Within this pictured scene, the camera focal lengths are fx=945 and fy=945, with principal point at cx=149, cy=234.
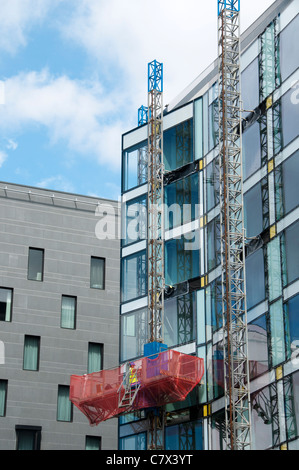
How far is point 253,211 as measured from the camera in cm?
5934

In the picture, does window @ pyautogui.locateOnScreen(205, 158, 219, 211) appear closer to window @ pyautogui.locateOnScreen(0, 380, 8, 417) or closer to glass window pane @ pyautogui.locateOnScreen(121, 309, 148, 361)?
glass window pane @ pyautogui.locateOnScreen(121, 309, 148, 361)

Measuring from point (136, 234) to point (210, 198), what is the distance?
779 cm

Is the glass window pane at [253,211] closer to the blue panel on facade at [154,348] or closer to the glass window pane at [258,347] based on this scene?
the glass window pane at [258,347]

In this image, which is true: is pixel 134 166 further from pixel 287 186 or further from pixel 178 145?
pixel 287 186

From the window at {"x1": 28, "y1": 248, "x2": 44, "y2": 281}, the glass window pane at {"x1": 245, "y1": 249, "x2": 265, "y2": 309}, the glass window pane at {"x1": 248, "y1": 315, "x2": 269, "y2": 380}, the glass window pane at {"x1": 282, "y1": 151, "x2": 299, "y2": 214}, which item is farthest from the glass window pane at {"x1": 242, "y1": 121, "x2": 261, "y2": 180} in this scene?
the window at {"x1": 28, "y1": 248, "x2": 44, "y2": 281}

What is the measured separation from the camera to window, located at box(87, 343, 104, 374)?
249 ft

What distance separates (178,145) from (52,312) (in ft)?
55.9

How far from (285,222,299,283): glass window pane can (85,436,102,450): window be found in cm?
2727

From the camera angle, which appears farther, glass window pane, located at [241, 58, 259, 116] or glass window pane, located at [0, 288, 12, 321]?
glass window pane, located at [0, 288, 12, 321]

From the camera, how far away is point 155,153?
234 feet

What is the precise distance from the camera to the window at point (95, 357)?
7575cm
